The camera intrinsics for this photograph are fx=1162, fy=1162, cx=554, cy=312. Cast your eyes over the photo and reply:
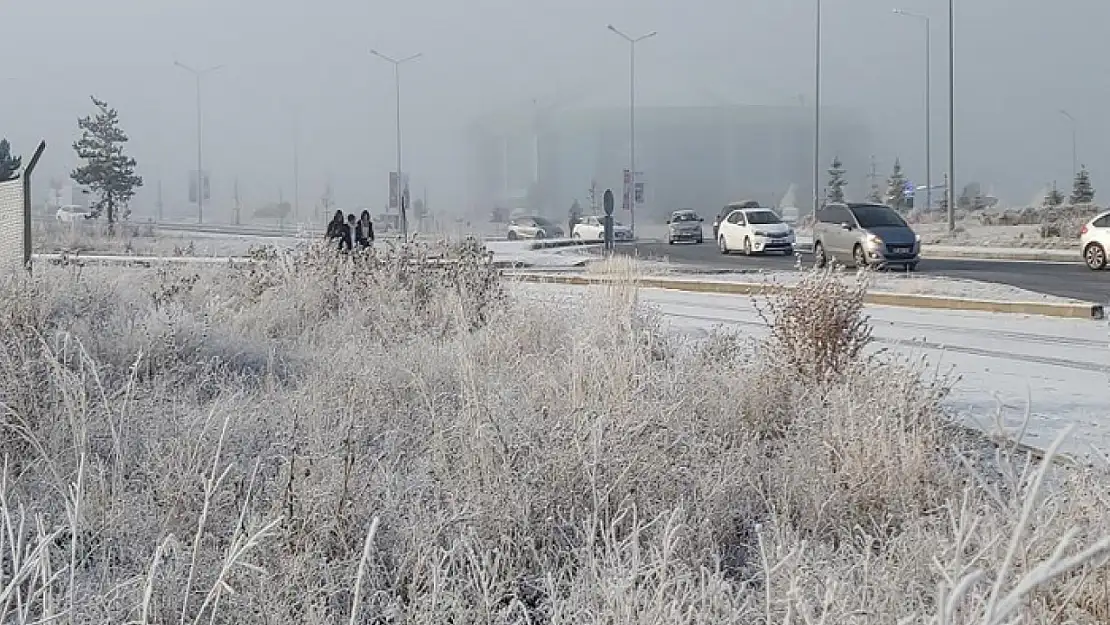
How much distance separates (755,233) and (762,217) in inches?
56.7

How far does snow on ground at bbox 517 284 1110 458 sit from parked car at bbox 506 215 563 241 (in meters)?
41.2

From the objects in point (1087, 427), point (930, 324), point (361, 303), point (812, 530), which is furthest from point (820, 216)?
point (812, 530)

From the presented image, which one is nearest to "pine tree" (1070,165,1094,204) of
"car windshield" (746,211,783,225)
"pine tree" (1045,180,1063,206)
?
"pine tree" (1045,180,1063,206)

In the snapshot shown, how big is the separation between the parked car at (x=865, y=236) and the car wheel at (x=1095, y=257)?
3422 millimetres

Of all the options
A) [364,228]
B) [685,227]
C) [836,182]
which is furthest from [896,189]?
[364,228]

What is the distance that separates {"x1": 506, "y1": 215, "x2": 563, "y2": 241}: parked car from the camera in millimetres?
57500

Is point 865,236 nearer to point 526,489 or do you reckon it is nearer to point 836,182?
point 526,489

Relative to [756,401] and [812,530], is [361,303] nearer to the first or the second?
[756,401]

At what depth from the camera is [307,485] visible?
4285mm

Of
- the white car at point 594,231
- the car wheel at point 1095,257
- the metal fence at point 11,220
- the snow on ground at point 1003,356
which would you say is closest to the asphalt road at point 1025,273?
the car wheel at point 1095,257

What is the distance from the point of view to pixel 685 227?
154 ft

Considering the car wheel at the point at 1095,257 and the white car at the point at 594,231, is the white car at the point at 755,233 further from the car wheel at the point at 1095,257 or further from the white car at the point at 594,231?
the white car at the point at 594,231

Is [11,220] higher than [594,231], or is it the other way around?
[594,231]

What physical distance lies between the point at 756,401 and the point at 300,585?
3.27m
